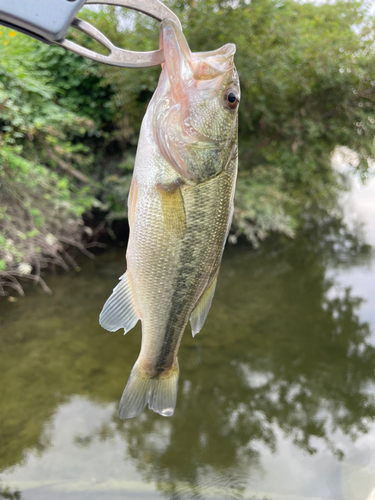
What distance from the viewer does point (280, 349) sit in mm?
4082

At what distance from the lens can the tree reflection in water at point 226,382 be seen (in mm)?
2848

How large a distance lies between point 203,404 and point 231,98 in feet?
9.39

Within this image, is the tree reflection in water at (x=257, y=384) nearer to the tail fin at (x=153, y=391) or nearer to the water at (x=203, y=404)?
the water at (x=203, y=404)

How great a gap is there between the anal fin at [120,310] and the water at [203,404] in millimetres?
1847

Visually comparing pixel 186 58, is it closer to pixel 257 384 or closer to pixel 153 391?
pixel 153 391

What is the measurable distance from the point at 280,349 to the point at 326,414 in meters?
0.85

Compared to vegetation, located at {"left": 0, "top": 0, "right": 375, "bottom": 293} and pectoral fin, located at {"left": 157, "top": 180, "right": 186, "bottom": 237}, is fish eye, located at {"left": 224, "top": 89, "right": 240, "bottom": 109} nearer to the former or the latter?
pectoral fin, located at {"left": 157, "top": 180, "right": 186, "bottom": 237}

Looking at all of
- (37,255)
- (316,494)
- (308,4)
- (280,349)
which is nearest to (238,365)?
(280,349)

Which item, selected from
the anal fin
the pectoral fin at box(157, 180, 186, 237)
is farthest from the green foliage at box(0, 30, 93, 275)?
the pectoral fin at box(157, 180, 186, 237)

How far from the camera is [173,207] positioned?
1.20 m

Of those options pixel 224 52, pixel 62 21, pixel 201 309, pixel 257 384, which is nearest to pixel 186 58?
pixel 224 52

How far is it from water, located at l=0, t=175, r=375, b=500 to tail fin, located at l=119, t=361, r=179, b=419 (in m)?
1.59

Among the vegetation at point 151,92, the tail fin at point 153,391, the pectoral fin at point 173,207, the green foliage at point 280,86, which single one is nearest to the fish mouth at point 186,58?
the pectoral fin at point 173,207

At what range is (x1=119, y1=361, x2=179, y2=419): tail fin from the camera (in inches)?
53.8
